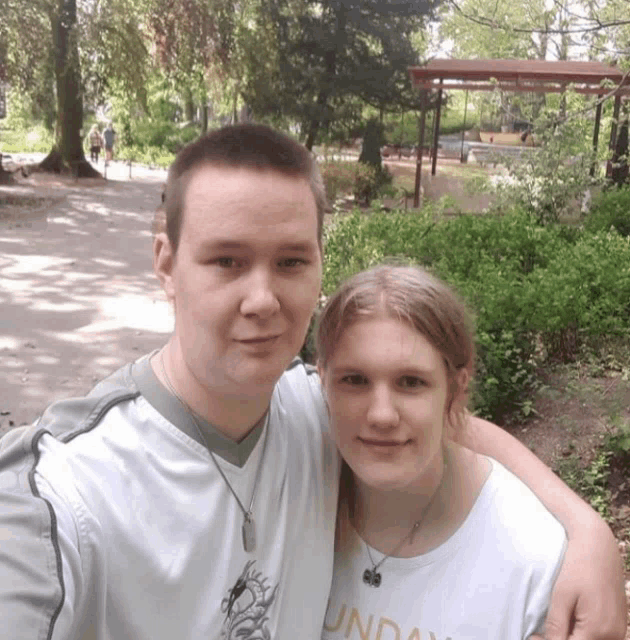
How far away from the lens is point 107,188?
2138 centimetres

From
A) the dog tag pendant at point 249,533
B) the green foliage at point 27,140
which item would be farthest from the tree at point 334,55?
the dog tag pendant at point 249,533

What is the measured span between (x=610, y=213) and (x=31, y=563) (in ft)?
32.9

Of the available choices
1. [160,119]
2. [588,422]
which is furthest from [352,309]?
[160,119]

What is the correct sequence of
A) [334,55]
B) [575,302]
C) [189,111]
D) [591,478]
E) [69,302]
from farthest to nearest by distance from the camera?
[189,111] < [334,55] < [69,302] < [575,302] < [591,478]

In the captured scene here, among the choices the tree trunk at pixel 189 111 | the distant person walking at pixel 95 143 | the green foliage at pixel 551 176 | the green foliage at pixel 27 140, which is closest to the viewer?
the green foliage at pixel 551 176

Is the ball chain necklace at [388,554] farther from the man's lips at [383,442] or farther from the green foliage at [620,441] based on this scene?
the green foliage at [620,441]

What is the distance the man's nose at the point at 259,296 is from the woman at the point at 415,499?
0.97ft

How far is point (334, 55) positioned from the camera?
2050cm

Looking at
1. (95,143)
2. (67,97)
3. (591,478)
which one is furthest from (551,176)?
(95,143)

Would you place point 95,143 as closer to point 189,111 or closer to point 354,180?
point 354,180

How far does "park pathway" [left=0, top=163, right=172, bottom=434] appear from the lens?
6.59 meters

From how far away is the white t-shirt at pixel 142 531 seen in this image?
114 centimetres

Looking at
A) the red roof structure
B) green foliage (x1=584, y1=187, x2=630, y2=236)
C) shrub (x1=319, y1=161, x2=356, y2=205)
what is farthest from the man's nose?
shrub (x1=319, y1=161, x2=356, y2=205)

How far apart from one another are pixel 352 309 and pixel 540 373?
13.7ft
